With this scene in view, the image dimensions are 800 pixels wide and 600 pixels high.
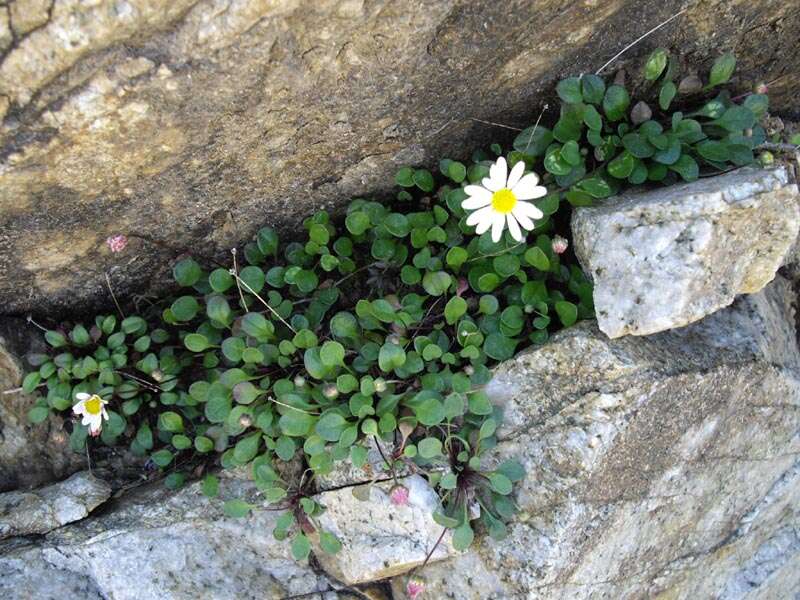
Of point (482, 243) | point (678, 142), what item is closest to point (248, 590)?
point (482, 243)

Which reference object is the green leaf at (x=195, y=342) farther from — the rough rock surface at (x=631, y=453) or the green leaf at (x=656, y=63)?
the green leaf at (x=656, y=63)

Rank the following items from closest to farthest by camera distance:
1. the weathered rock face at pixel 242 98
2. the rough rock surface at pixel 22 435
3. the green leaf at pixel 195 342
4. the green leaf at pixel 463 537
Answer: the weathered rock face at pixel 242 98 → the green leaf at pixel 463 537 → the green leaf at pixel 195 342 → the rough rock surface at pixel 22 435

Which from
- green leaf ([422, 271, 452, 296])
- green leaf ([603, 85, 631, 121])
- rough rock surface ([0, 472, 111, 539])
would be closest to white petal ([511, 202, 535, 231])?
green leaf ([422, 271, 452, 296])

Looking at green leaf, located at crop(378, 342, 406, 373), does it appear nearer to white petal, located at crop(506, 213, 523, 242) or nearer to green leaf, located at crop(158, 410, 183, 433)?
white petal, located at crop(506, 213, 523, 242)

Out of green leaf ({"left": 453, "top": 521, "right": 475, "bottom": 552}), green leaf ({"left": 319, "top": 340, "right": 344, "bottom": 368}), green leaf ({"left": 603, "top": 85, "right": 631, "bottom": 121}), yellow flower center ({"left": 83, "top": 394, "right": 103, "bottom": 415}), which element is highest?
green leaf ({"left": 603, "top": 85, "right": 631, "bottom": 121})

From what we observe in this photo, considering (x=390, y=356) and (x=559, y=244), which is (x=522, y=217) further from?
(x=390, y=356)

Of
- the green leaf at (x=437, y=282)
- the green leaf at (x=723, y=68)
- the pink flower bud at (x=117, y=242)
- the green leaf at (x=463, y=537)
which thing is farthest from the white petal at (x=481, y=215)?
the pink flower bud at (x=117, y=242)
